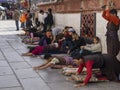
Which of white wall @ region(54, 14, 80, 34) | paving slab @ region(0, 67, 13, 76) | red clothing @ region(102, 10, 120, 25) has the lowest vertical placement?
paving slab @ region(0, 67, 13, 76)

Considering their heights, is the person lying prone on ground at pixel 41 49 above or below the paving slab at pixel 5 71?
above

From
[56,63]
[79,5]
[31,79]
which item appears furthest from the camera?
[79,5]

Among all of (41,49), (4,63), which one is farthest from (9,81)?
(41,49)

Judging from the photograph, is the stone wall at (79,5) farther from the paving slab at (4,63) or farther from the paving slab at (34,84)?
the paving slab at (4,63)

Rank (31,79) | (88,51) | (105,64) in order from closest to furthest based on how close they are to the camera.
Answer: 1. (105,64)
2. (31,79)
3. (88,51)

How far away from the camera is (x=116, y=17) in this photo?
9266mm

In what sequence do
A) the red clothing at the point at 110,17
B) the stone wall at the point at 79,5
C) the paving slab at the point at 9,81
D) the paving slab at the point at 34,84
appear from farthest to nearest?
the stone wall at the point at 79,5, the red clothing at the point at 110,17, the paving slab at the point at 9,81, the paving slab at the point at 34,84

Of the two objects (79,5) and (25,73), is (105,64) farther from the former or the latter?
(79,5)

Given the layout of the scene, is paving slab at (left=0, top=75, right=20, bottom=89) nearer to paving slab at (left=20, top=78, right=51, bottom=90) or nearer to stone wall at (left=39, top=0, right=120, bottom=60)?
paving slab at (left=20, top=78, right=51, bottom=90)

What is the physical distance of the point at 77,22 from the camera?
1449 centimetres

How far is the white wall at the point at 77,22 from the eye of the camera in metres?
11.1

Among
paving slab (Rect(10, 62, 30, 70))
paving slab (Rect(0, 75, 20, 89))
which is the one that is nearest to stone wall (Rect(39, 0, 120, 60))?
paving slab (Rect(10, 62, 30, 70))

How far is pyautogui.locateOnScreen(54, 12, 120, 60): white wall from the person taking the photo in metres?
11.1

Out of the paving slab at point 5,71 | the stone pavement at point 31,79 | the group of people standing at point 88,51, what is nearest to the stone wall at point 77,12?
the group of people standing at point 88,51
